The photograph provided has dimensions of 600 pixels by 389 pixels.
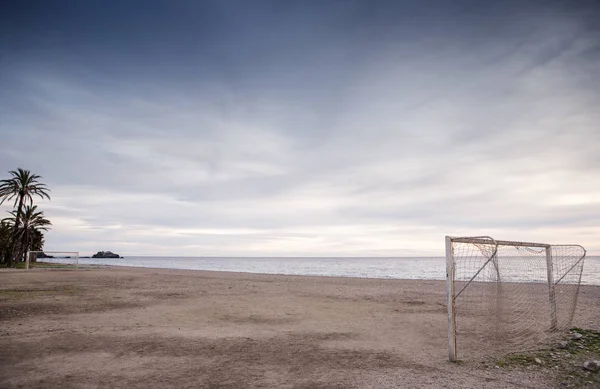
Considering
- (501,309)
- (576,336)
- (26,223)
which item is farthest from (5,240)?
(576,336)

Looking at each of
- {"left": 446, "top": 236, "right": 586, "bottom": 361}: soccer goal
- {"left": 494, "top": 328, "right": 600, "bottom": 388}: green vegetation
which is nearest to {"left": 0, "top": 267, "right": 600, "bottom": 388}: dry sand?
{"left": 494, "top": 328, "right": 600, "bottom": 388}: green vegetation

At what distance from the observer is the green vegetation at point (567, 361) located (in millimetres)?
6891

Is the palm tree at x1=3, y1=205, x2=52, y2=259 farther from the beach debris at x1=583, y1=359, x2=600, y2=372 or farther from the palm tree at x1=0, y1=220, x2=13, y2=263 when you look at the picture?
the beach debris at x1=583, y1=359, x2=600, y2=372

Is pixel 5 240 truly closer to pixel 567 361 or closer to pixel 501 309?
pixel 501 309

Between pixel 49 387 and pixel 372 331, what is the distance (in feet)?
27.0

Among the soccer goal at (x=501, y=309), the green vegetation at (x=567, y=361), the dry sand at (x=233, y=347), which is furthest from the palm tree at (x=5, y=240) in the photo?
the green vegetation at (x=567, y=361)

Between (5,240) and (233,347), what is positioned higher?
(5,240)

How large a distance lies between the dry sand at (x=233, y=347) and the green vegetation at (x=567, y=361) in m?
0.46

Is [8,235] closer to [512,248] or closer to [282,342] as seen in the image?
[282,342]

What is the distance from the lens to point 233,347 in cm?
916

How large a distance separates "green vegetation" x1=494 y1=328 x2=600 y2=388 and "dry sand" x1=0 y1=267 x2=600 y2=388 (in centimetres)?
46

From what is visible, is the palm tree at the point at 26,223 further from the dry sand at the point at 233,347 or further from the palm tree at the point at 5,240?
the dry sand at the point at 233,347

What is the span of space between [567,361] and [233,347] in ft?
24.8

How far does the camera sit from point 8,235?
58469 mm
